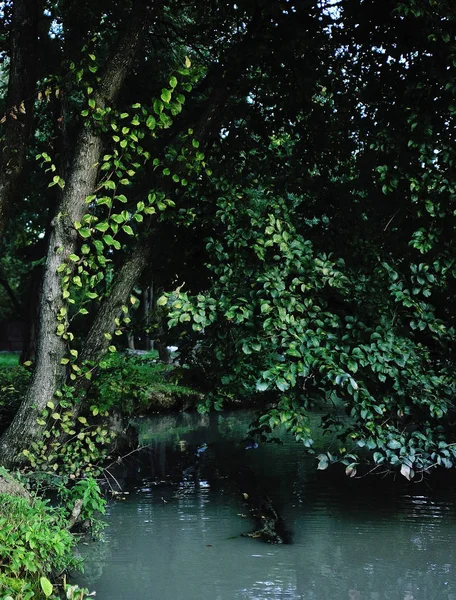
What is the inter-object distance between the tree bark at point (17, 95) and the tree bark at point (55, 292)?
634 mm

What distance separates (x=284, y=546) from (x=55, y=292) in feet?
11.0

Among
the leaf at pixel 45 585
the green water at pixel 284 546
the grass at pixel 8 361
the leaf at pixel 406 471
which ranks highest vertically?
the grass at pixel 8 361

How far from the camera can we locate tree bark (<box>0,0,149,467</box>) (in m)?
7.48

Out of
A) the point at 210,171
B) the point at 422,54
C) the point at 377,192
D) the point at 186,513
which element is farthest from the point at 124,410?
the point at 422,54

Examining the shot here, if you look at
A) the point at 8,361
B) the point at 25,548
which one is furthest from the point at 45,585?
the point at 8,361

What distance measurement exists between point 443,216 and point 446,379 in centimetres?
157

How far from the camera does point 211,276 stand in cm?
859

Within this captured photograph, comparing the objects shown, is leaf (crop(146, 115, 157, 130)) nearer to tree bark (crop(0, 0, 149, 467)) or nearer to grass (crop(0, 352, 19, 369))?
tree bark (crop(0, 0, 149, 467))

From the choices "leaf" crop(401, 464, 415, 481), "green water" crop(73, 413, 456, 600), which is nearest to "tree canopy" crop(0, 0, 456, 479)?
"leaf" crop(401, 464, 415, 481)

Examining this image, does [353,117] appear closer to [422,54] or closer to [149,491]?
[422,54]

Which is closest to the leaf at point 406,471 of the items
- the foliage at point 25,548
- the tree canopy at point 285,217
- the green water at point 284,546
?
the tree canopy at point 285,217

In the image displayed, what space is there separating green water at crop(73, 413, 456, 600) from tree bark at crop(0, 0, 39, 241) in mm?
3587

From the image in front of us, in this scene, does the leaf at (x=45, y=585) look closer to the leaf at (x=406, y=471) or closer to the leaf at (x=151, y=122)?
the leaf at (x=406, y=471)

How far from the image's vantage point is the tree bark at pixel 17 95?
7.79m
